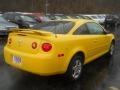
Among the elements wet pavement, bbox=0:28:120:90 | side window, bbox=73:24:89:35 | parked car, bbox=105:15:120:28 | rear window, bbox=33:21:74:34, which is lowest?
parked car, bbox=105:15:120:28

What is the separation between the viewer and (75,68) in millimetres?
6688

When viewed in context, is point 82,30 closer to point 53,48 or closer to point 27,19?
point 53,48

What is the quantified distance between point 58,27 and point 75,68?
109 centimetres

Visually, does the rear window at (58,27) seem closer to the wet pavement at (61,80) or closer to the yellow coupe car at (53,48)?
the yellow coupe car at (53,48)

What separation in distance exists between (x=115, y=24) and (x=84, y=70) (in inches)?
1039

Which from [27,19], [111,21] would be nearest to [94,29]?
[27,19]

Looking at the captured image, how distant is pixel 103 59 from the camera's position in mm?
9242

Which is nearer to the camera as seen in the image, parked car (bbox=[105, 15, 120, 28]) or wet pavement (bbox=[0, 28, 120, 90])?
wet pavement (bbox=[0, 28, 120, 90])

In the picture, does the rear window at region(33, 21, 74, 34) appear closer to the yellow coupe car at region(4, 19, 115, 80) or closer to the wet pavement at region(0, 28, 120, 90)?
the yellow coupe car at region(4, 19, 115, 80)

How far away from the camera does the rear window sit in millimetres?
6748

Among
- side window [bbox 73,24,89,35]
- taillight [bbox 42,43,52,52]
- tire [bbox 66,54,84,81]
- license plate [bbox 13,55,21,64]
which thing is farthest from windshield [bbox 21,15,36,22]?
taillight [bbox 42,43,52,52]

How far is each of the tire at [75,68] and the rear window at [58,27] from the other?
0.69 m

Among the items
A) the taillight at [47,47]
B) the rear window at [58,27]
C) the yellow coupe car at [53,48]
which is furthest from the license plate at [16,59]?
the rear window at [58,27]

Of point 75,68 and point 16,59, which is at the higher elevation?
point 16,59
